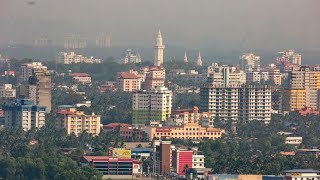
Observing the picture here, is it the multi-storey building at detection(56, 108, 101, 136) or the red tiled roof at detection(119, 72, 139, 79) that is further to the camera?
the red tiled roof at detection(119, 72, 139, 79)

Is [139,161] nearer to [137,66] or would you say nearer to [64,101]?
[64,101]

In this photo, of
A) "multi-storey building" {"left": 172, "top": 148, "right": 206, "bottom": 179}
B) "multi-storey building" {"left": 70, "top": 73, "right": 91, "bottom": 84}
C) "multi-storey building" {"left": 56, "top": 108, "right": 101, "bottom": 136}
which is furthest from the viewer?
"multi-storey building" {"left": 70, "top": 73, "right": 91, "bottom": 84}

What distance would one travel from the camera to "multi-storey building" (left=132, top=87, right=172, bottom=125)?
4300 centimetres

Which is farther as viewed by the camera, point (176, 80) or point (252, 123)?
point (176, 80)

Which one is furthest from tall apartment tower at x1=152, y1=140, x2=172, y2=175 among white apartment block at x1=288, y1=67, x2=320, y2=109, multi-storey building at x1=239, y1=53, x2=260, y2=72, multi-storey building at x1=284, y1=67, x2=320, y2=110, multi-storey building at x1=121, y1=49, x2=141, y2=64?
multi-storey building at x1=121, y1=49, x2=141, y2=64

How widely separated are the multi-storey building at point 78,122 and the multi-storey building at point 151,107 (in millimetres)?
2704

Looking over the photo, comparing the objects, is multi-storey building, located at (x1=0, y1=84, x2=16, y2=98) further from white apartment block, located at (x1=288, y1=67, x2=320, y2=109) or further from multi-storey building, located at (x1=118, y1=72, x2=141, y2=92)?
white apartment block, located at (x1=288, y1=67, x2=320, y2=109)

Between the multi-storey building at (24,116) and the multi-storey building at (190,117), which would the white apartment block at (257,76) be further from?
the multi-storey building at (24,116)

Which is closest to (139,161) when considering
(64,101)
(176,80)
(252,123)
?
(252,123)

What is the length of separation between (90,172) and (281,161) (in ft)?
12.5

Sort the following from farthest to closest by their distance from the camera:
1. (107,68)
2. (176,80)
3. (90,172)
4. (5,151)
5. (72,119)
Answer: (107,68) → (176,80) → (72,119) → (5,151) → (90,172)

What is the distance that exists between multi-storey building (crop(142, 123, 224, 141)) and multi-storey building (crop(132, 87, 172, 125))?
3.29 meters

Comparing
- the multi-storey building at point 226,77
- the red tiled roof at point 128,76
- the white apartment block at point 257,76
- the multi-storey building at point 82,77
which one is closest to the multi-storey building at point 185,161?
the multi-storey building at point 226,77

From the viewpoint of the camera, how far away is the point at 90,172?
1140 inches
